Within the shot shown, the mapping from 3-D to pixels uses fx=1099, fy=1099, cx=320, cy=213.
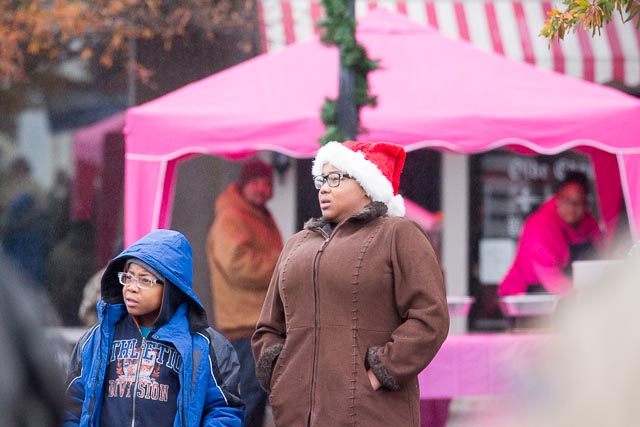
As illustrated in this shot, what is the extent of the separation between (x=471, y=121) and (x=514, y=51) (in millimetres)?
3843

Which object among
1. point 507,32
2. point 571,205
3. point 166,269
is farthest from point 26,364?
point 507,32

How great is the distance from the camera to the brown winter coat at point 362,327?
155 inches

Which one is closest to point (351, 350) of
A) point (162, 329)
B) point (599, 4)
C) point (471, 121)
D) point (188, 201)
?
point (162, 329)

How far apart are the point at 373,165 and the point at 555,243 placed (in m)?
3.39

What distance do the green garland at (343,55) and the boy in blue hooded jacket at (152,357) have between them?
2222mm

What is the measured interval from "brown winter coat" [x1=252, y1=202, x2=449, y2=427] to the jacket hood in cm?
42

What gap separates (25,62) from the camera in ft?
34.4

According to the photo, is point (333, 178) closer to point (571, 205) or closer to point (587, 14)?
point (587, 14)

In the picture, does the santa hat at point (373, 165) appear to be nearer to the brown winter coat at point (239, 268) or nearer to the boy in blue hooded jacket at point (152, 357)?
the boy in blue hooded jacket at point (152, 357)

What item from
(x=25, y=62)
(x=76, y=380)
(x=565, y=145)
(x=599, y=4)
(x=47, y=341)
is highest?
(x=25, y=62)

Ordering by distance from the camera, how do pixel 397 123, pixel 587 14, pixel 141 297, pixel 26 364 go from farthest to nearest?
pixel 397 123, pixel 587 14, pixel 141 297, pixel 26 364

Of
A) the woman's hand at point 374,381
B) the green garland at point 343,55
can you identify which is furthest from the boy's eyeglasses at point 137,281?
the green garland at point 343,55

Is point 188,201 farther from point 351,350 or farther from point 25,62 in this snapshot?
point 351,350

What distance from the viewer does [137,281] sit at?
4.15m
